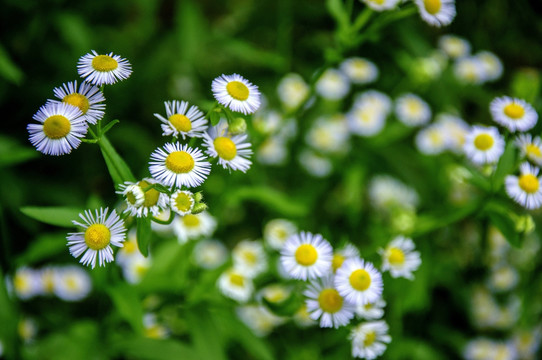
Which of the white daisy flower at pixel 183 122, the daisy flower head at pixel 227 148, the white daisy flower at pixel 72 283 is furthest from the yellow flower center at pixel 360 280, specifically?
the white daisy flower at pixel 72 283

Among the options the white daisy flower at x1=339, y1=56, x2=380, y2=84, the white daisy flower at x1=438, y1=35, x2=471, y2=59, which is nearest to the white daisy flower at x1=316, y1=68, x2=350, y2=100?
the white daisy flower at x1=339, y1=56, x2=380, y2=84

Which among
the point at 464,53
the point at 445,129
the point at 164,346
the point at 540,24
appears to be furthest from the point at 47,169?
the point at 540,24

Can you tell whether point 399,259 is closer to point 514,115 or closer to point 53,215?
point 514,115

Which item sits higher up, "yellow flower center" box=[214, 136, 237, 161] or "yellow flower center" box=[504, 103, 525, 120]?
"yellow flower center" box=[504, 103, 525, 120]

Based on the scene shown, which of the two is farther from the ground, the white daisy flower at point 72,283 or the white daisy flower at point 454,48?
the white daisy flower at point 454,48

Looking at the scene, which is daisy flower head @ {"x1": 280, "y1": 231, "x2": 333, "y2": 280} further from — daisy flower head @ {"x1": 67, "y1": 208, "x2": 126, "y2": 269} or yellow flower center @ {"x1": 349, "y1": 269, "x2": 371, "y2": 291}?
daisy flower head @ {"x1": 67, "y1": 208, "x2": 126, "y2": 269}

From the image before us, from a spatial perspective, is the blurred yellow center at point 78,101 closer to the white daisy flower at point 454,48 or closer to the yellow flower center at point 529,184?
the yellow flower center at point 529,184
